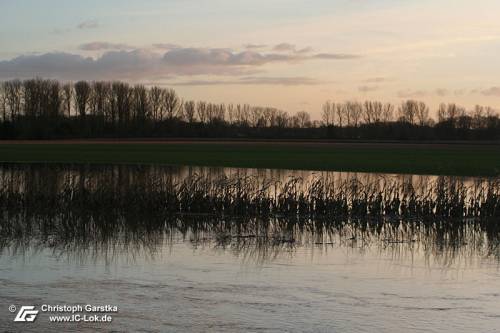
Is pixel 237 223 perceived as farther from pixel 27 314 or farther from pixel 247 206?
pixel 27 314

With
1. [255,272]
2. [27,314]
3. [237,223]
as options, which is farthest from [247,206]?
[27,314]

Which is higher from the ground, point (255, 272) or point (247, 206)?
point (247, 206)

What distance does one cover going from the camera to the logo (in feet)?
34.5

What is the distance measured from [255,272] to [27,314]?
5.29 meters

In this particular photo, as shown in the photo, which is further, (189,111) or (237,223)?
(189,111)

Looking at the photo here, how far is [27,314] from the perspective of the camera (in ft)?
35.2

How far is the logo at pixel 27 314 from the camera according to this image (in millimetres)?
10516

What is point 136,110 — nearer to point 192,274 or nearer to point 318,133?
point 318,133

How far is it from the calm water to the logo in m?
0.14

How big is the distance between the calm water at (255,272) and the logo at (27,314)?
137 mm

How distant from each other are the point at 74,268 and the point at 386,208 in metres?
12.4

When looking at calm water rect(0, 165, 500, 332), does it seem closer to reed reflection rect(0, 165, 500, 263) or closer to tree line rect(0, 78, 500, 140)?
reed reflection rect(0, 165, 500, 263)

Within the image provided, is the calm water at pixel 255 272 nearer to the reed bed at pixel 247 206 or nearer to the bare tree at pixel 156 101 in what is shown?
the reed bed at pixel 247 206

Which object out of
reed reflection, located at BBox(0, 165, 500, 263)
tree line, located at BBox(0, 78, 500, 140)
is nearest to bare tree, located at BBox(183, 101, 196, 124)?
tree line, located at BBox(0, 78, 500, 140)
